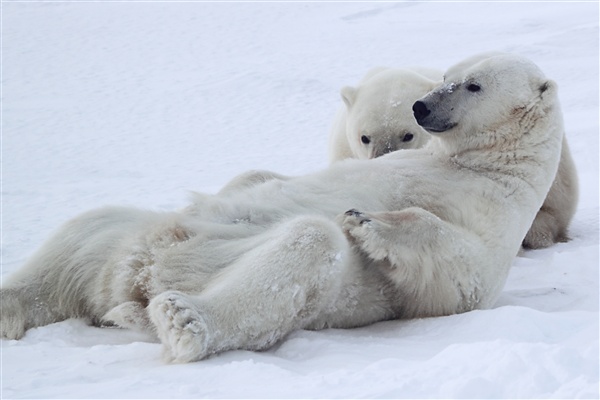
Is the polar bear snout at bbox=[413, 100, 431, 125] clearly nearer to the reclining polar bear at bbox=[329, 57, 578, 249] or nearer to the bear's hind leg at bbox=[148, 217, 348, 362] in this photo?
the bear's hind leg at bbox=[148, 217, 348, 362]

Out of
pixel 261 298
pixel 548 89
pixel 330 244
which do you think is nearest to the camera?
pixel 261 298

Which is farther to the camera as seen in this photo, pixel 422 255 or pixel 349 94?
pixel 349 94

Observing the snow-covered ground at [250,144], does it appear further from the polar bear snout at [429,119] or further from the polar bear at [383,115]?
the polar bear at [383,115]

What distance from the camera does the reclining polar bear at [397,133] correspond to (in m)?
4.84

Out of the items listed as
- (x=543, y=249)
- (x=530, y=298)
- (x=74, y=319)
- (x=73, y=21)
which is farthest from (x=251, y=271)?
(x=73, y=21)

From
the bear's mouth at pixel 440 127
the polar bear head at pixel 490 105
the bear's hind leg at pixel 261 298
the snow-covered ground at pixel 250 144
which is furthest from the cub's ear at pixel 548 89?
the bear's hind leg at pixel 261 298

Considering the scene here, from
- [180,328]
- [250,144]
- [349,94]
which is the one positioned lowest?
[250,144]

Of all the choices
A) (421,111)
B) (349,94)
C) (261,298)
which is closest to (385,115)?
(349,94)

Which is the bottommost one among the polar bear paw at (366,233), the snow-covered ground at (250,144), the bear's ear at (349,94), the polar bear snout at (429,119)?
the snow-covered ground at (250,144)

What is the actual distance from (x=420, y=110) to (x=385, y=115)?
1535 mm

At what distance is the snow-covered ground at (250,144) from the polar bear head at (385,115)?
1.07 meters

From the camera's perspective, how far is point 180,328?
2.66m

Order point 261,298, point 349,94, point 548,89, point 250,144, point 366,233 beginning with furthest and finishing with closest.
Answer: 1. point 250,144
2. point 349,94
3. point 548,89
4. point 366,233
5. point 261,298

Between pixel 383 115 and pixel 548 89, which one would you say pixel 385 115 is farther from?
pixel 548 89
